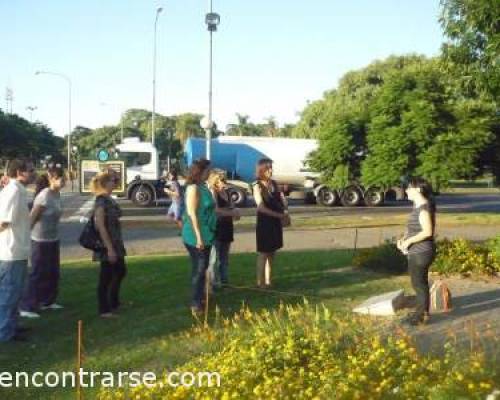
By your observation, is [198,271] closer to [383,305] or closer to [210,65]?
[383,305]

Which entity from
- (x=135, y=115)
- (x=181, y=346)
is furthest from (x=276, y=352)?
(x=135, y=115)

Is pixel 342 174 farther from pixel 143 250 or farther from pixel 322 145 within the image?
pixel 143 250

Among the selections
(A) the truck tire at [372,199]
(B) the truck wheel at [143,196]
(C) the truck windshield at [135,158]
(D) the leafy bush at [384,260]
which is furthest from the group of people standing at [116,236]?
(A) the truck tire at [372,199]

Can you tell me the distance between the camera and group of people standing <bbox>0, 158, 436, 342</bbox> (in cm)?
688

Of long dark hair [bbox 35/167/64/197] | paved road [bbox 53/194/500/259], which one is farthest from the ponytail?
paved road [bbox 53/194/500/259]

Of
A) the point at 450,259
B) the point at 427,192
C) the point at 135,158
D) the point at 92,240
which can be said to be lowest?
the point at 450,259

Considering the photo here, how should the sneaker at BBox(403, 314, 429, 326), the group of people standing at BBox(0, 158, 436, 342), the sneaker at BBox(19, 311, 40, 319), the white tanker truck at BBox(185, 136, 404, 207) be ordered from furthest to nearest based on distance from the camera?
the white tanker truck at BBox(185, 136, 404, 207)
the sneaker at BBox(19, 311, 40, 319)
the group of people standing at BBox(0, 158, 436, 342)
the sneaker at BBox(403, 314, 429, 326)

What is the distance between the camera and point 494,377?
171 inches

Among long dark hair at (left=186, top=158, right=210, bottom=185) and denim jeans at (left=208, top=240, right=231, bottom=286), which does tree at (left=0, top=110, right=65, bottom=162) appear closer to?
denim jeans at (left=208, top=240, right=231, bottom=286)

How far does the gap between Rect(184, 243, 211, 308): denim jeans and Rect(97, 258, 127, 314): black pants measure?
0.93 meters

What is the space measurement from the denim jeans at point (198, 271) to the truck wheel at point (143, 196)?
2270 cm

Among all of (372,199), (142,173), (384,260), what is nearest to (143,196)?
(142,173)

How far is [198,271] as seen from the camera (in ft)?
24.5

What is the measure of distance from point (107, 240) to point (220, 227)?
5.93 ft
